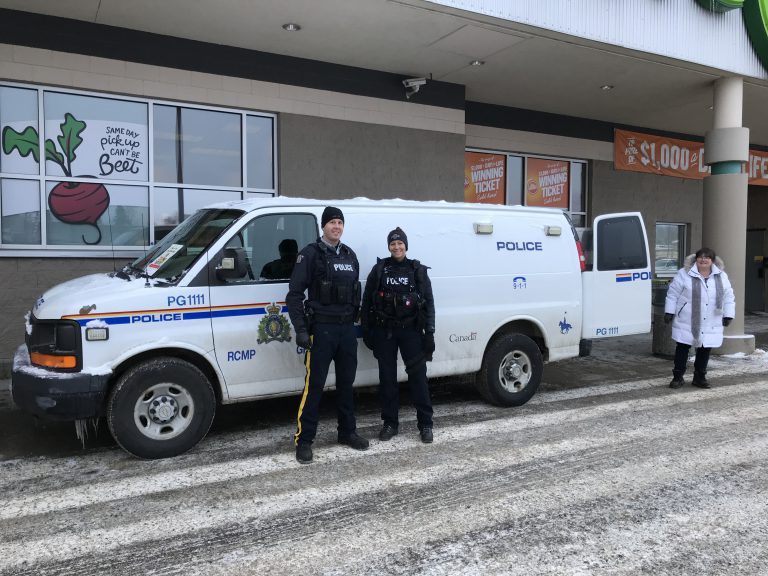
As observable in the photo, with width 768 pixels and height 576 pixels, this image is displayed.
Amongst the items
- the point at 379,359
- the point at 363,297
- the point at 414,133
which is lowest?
the point at 379,359

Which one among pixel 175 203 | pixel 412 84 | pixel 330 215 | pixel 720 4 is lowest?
pixel 330 215

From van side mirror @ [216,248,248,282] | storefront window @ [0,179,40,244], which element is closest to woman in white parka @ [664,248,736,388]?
van side mirror @ [216,248,248,282]

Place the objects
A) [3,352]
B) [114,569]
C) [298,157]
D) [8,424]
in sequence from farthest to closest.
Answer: [298,157] < [3,352] < [8,424] < [114,569]

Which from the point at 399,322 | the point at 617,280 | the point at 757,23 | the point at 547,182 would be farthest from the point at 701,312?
the point at 547,182

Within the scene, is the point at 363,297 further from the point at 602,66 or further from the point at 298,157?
the point at 602,66

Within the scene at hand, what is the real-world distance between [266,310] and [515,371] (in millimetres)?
2895

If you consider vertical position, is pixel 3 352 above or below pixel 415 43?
below

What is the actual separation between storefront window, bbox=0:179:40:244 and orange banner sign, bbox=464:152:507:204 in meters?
8.03

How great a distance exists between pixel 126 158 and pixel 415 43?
465 cm

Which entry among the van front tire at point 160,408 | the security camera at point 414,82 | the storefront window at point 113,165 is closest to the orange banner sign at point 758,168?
the security camera at point 414,82

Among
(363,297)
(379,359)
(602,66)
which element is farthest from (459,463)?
(602,66)

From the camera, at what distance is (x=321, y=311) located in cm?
489

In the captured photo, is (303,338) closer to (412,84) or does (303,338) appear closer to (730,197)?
(412,84)

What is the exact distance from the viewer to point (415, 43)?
361 inches
